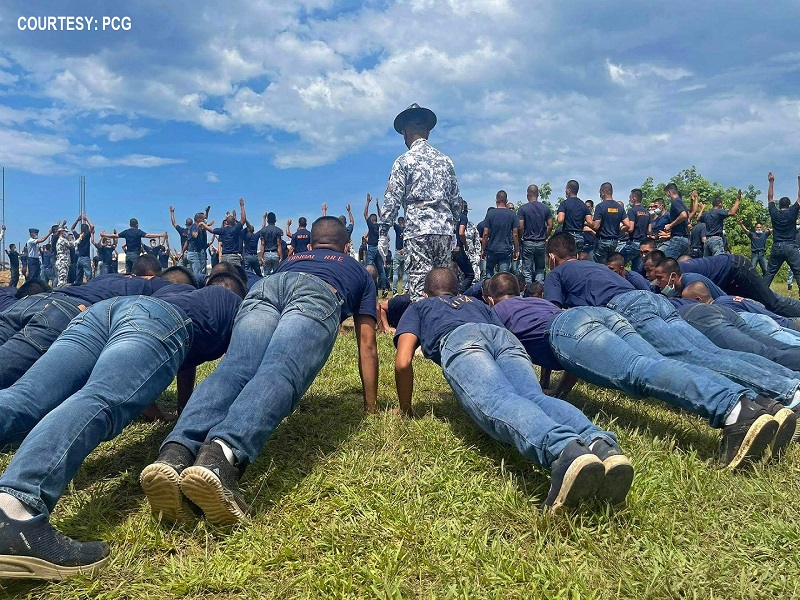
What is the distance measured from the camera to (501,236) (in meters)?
11.0

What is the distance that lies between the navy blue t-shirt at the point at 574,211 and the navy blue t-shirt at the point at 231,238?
860 centimetres

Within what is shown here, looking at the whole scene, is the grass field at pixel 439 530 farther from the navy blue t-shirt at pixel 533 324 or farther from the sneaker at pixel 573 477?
the navy blue t-shirt at pixel 533 324

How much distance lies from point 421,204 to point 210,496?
4807 mm

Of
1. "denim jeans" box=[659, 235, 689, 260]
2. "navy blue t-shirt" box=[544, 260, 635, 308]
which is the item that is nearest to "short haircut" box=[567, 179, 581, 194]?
"denim jeans" box=[659, 235, 689, 260]

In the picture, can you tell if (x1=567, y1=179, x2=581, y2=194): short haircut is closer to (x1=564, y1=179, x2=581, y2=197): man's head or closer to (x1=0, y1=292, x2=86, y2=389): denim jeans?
(x1=564, y1=179, x2=581, y2=197): man's head

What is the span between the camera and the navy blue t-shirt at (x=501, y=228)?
10.9 m

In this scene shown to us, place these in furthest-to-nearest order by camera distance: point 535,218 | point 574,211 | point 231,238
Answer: point 231,238
point 574,211
point 535,218

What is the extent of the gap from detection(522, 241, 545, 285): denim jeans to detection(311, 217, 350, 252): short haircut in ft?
24.6

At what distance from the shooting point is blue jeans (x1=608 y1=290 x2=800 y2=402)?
340 cm

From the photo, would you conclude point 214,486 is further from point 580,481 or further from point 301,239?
point 301,239

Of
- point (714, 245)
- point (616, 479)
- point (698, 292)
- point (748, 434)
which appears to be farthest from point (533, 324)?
point (714, 245)

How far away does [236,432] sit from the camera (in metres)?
2.52

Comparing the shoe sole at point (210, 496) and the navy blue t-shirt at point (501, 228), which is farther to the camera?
the navy blue t-shirt at point (501, 228)

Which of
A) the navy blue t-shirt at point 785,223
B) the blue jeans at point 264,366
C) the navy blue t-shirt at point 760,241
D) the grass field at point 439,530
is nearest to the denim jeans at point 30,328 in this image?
the grass field at point 439,530
